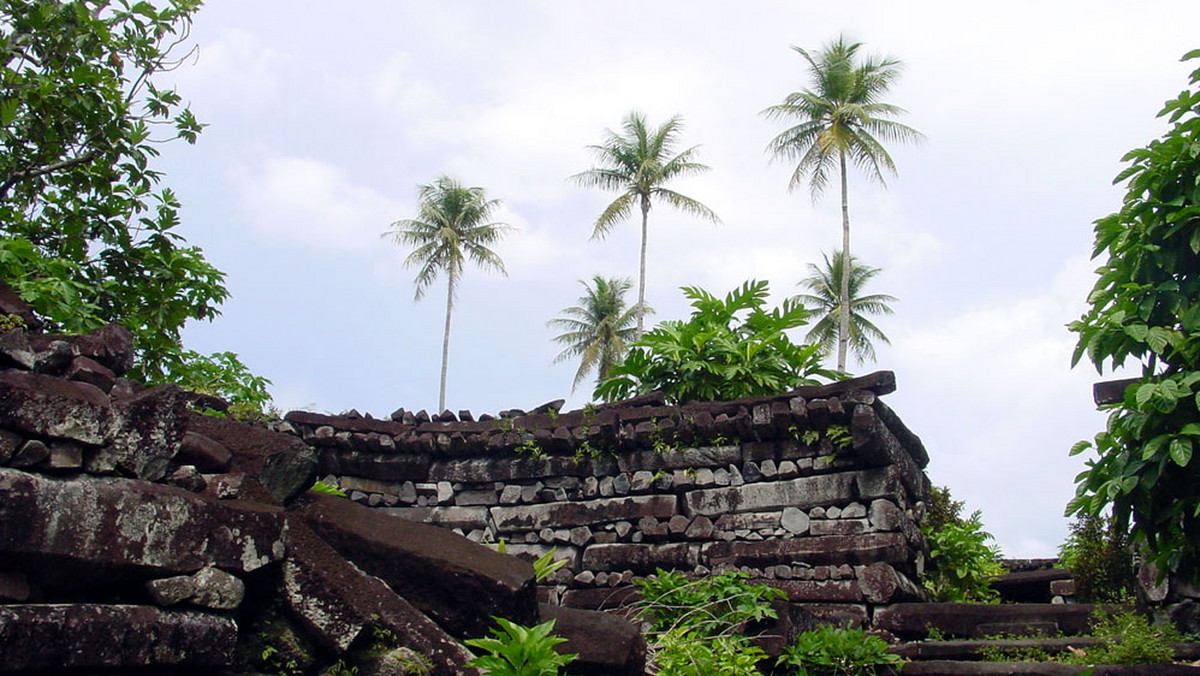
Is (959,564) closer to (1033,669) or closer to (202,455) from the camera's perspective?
(1033,669)

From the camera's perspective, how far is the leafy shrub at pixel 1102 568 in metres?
8.66

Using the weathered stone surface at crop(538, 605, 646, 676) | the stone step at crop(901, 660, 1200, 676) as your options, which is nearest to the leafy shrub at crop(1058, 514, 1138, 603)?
the stone step at crop(901, 660, 1200, 676)

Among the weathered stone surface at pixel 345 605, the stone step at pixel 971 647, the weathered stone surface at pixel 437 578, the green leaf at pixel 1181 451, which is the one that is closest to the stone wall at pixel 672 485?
the stone step at pixel 971 647

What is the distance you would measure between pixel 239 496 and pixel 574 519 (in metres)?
4.67

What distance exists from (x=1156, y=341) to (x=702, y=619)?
3.66 meters

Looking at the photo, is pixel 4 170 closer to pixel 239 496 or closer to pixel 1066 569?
pixel 239 496

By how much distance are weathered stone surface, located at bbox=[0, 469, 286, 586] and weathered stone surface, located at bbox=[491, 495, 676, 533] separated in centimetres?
470

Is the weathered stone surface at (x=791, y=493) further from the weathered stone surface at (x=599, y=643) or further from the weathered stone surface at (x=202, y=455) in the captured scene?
the weathered stone surface at (x=202, y=455)

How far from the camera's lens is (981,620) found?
7.38 meters

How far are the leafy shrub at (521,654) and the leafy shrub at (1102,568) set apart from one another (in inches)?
253

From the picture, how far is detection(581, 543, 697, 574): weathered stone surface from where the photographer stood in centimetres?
836

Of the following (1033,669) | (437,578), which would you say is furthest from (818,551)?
(437,578)

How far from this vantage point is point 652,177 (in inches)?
1567

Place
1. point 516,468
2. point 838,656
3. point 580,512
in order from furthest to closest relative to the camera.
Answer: point 516,468, point 580,512, point 838,656
